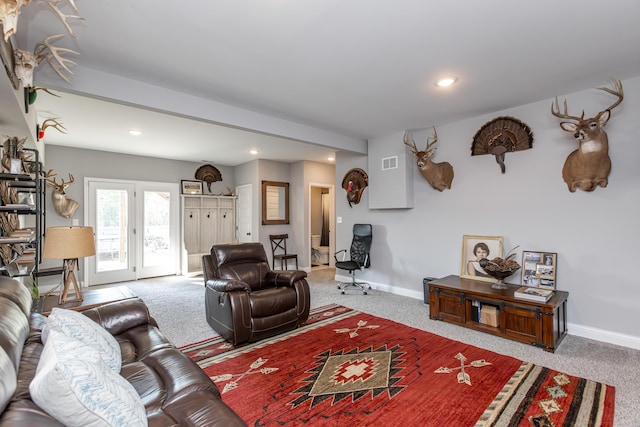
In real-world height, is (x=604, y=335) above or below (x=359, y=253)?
below

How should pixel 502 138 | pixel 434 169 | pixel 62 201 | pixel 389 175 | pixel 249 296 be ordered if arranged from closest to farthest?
pixel 249 296, pixel 502 138, pixel 434 169, pixel 389 175, pixel 62 201

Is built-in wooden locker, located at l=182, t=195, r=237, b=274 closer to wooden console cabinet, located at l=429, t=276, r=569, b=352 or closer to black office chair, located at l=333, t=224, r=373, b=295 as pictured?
black office chair, located at l=333, t=224, r=373, b=295

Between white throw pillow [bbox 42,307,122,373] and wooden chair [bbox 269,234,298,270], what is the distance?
191 inches

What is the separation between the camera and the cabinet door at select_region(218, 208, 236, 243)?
7211 millimetres

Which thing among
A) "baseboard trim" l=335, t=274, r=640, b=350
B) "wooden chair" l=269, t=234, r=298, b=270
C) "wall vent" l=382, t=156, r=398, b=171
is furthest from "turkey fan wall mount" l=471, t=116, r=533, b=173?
"wooden chair" l=269, t=234, r=298, b=270

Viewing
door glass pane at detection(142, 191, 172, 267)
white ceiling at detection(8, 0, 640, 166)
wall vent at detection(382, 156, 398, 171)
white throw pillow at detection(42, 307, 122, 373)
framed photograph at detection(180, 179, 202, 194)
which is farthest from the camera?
framed photograph at detection(180, 179, 202, 194)

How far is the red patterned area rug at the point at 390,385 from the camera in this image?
1.96m

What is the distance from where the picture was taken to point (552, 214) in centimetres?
342

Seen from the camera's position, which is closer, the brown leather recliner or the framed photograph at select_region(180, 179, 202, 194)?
the brown leather recliner

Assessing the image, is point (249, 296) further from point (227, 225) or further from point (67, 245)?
point (227, 225)

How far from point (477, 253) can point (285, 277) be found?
8.01ft

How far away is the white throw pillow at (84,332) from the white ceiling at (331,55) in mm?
1797

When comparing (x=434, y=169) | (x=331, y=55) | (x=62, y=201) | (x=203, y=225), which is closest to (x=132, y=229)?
(x=62, y=201)

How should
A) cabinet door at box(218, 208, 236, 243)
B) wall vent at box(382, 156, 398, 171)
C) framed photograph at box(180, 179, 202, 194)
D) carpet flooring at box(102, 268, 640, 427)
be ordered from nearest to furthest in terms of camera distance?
carpet flooring at box(102, 268, 640, 427), wall vent at box(382, 156, 398, 171), framed photograph at box(180, 179, 202, 194), cabinet door at box(218, 208, 236, 243)
